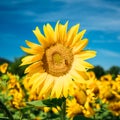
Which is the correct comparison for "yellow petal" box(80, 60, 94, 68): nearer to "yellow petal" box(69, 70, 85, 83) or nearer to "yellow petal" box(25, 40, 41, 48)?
"yellow petal" box(69, 70, 85, 83)

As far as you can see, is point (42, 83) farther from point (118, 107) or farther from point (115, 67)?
point (115, 67)

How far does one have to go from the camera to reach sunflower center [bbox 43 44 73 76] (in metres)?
3.24

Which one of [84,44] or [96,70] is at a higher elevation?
[96,70]

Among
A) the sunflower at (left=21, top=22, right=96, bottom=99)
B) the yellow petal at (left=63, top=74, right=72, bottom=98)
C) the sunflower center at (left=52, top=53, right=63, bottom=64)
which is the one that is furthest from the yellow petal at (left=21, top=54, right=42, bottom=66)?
the yellow petal at (left=63, top=74, right=72, bottom=98)

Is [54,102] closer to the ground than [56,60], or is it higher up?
closer to the ground

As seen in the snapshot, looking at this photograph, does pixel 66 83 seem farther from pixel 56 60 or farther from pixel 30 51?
pixel 30 51

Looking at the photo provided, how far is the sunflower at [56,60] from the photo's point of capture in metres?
3.07

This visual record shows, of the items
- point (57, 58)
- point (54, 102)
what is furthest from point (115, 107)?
point (54, 102)

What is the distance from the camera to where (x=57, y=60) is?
3271mm

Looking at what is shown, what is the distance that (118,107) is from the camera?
625cm

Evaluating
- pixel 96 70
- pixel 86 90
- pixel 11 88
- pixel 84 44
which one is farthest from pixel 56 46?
pixel 96 70

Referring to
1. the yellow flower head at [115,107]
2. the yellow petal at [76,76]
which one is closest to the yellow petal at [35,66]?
the yellow petal at [76,76]

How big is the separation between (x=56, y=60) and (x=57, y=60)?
0.01m

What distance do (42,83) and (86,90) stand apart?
1.91 metres
